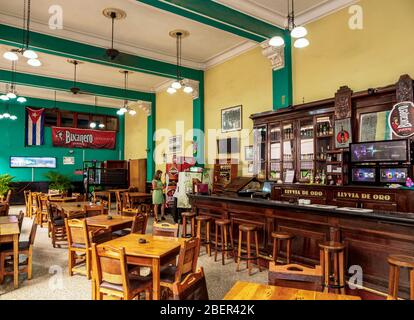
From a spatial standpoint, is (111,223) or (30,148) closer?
(111,223)

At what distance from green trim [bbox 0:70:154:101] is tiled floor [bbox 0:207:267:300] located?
21.9ft

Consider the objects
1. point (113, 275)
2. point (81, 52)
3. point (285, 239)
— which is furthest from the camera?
point (81, 52)

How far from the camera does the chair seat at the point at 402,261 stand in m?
2.93

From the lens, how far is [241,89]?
8320 millimetres

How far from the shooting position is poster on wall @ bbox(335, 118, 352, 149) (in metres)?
5.48

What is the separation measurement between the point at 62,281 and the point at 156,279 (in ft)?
6.78

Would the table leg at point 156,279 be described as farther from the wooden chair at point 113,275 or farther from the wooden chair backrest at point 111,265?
the wooden chair backrest at point 111,265

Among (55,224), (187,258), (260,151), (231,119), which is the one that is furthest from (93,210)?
(231,119)

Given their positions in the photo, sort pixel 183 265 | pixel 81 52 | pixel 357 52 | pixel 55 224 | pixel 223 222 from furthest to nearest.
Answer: pixel 81 52, pixel 55 224, pixel 357 52, pixel 223 222, pixel 183 265

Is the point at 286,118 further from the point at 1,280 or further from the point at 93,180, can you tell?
the point at 93,180

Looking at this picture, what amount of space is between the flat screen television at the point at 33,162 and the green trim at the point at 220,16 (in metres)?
10.9

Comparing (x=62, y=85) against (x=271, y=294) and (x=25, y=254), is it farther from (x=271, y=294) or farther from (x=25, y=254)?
(x=271, y=294)

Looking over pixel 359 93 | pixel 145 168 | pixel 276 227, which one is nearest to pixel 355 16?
pixel 359 93

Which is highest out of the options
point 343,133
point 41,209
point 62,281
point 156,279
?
point 343,133
